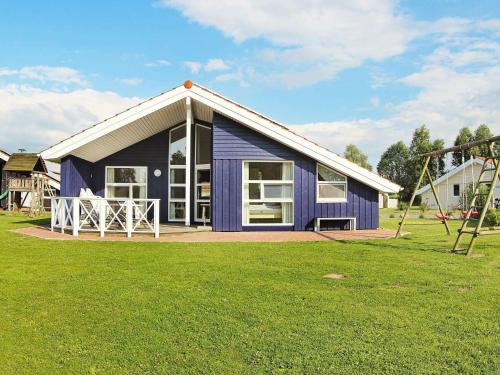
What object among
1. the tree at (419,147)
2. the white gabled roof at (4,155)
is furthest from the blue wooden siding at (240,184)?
the tree at (419,147)

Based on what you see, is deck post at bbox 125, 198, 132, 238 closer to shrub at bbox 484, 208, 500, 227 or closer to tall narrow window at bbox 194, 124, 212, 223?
tall narrow window at bbox 194, 124, 212, 223

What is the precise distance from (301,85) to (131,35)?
26.3ft

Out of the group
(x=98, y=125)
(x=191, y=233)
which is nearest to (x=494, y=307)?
(x=191, y=233)

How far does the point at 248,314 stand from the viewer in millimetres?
4449

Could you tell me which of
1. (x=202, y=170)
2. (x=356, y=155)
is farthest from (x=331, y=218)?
(x=356, y=155)

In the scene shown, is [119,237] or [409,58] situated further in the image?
[409,58]

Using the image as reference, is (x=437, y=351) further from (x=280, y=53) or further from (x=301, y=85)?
(x=301, y=85)

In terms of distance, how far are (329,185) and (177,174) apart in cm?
576

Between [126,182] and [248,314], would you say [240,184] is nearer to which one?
[126,182]

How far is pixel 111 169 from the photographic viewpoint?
1568 centimetres

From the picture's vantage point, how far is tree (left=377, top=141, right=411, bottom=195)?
176 ft

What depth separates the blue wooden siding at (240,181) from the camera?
1288 centimetres

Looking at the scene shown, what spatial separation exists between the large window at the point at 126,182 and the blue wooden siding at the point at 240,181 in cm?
402

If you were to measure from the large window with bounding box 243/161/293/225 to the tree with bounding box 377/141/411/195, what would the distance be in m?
42.3
